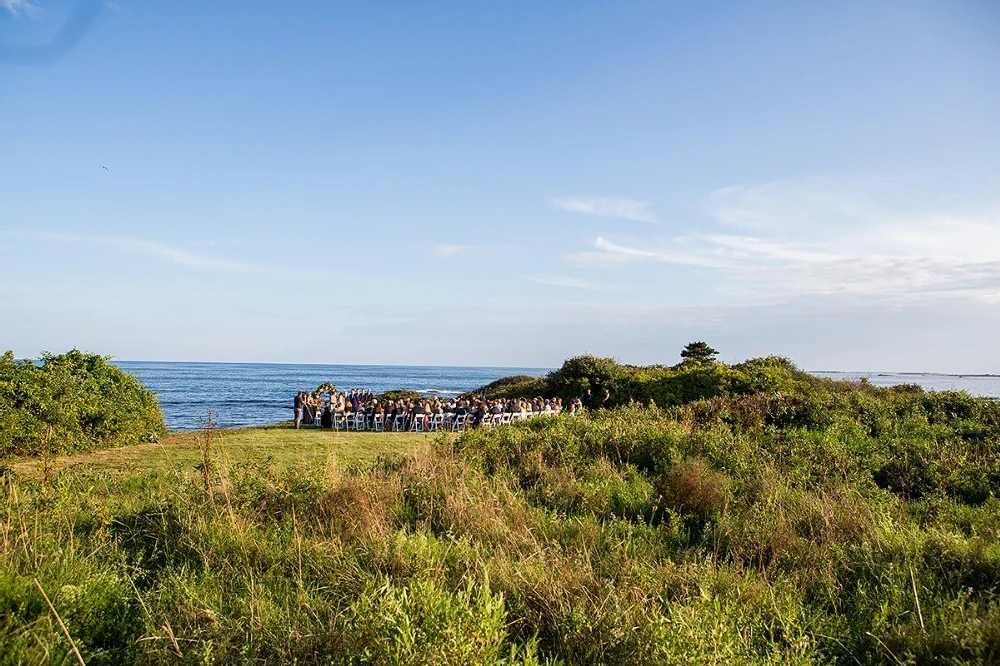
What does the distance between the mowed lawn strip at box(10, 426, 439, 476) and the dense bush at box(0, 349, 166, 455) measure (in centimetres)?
38

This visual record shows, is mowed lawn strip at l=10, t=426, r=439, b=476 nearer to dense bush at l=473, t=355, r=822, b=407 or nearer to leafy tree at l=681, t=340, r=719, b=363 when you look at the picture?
dense bush at l=473, t=355, r=822, b=407

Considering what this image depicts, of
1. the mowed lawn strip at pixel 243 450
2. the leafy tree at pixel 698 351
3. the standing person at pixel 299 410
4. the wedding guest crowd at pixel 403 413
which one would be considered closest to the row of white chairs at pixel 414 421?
the wedding guest crowd at pixel 403 413

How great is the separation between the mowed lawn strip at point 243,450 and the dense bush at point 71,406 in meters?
0.38

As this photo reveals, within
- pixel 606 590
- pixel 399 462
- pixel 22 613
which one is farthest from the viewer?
pixel 399 462

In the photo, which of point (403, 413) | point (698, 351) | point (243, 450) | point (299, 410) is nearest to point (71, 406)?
point (243, 450)

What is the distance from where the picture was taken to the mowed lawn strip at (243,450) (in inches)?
405

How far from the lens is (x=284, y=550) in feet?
19.6

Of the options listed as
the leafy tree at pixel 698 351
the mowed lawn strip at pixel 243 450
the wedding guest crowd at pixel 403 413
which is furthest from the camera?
the leafy tree at pixel 698 351

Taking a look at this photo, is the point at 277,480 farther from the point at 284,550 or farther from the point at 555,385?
the point at 555,385

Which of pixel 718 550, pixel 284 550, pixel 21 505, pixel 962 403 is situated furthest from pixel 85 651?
pixel 962 403

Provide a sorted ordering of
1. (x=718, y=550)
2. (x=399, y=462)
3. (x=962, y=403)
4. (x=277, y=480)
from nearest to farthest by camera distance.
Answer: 1. (x=718, y=550)
2. (x=277, y=480)
3. (x=399, y=462)
4. (x=962, y=403)

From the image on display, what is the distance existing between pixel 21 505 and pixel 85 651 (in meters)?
2.73

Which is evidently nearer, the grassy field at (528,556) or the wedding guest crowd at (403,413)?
the grassy field at (528,556)

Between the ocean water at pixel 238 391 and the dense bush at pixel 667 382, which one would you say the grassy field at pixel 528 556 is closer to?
the ocean water at pixel 238 391
